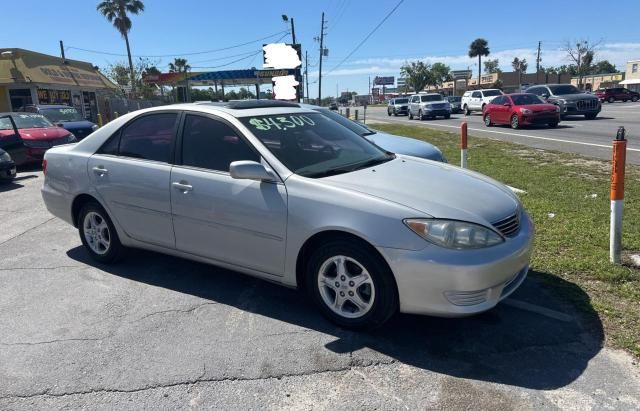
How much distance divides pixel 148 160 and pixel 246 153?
1.11 m

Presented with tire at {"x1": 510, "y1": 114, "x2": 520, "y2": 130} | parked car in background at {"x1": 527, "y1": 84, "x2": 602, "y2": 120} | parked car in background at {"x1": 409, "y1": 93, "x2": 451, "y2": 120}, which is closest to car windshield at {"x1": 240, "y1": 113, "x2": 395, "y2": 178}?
tire at {"x1": 510, "y1": 114, "x2": 520, "y2": 130}

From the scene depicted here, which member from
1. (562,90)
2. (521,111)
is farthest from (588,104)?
(521,111)

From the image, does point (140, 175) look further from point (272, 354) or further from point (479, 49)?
point (479, 49)

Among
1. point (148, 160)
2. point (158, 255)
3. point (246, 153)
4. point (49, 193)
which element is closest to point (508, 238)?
point (246, 153)

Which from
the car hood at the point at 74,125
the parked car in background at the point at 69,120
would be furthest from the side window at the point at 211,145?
the car hood at the point at 74,125

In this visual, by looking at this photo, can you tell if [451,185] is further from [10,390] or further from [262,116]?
[10,390]

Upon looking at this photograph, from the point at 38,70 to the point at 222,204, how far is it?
30.9 m

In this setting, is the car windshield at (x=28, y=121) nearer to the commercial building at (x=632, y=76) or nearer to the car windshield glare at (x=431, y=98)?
the car windshield glare at (x=431, y=98)

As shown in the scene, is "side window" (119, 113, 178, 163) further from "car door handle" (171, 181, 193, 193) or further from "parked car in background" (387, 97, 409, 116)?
"parked car in background" (387, 97, 409, 116)

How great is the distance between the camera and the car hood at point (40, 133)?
12.6 m

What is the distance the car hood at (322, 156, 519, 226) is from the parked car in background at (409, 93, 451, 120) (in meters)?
29.7

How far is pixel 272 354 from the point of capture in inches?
132

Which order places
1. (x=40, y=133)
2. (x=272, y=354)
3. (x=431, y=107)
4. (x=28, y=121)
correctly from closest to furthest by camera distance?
(x=272, y=354) → (x=40, y=133) → (x=28, y=121) → (x=431, y=107)

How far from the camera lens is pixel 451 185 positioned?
380cm
